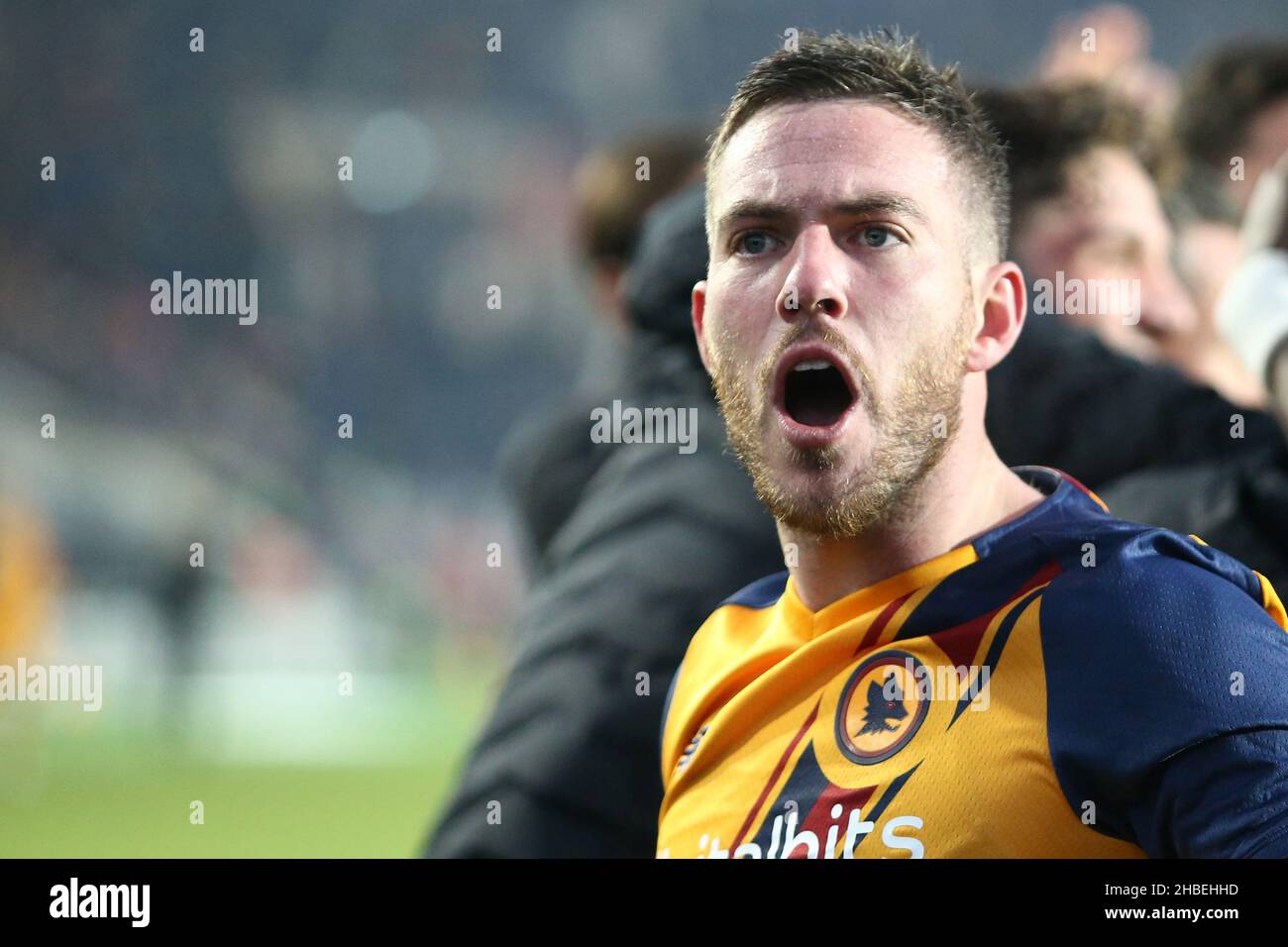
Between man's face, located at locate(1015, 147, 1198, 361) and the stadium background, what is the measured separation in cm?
802

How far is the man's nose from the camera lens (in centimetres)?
117

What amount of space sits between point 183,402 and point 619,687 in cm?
1030

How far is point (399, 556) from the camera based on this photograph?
1170 cm

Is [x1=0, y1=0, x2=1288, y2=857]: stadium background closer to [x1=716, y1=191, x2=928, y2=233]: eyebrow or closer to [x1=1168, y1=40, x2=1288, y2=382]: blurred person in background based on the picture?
[x1=1168, y1=40, x2=1288, y2=382]: blurred person in background

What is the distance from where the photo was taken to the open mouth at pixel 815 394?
4.12 feet

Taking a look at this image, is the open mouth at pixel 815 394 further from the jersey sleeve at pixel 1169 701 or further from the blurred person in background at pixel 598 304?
the blurred person in background at pixel 598 304

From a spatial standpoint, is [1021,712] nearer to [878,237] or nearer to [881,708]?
[881,708]

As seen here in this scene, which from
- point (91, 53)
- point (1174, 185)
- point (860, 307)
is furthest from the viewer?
point (91, 53)

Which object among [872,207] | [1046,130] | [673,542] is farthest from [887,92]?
[1046,130]

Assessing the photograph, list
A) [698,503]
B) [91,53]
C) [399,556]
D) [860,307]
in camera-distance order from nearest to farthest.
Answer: [860,307] < [698,503] < [91,53] < [399,556]

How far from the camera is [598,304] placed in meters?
3.10

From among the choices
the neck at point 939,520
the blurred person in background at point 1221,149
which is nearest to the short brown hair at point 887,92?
the neck at point 939,520
